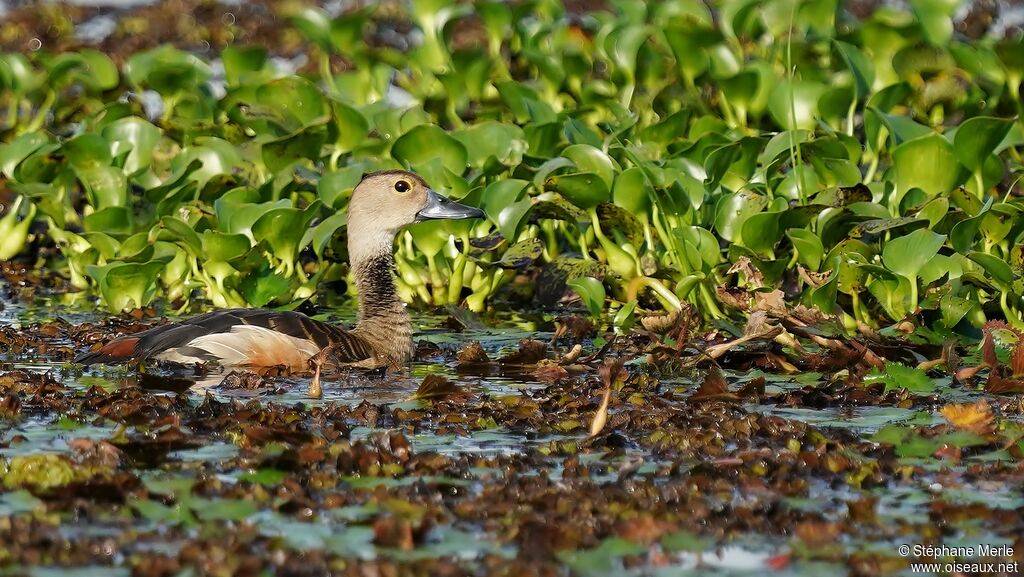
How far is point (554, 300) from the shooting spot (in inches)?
365

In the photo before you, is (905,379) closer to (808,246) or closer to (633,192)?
(808,246)

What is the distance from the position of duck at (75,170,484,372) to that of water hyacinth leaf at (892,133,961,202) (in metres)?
2.40

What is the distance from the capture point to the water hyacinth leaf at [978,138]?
8.31 metres

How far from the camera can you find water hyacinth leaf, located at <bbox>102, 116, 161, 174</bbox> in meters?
10.1

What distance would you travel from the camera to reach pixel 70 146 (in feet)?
31.9

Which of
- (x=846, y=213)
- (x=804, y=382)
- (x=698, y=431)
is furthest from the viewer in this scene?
(x=846, y=213)

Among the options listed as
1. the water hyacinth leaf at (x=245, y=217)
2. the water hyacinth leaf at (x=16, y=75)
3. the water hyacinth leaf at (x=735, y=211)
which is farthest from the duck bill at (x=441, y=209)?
the water hyacinth leaf at (x=16, y=75)

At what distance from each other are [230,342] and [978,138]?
415cm

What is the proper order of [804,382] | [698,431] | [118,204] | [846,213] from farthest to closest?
[118,204] → [846,213] → [804,382] → [698,431]

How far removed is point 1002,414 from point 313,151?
16.9ft

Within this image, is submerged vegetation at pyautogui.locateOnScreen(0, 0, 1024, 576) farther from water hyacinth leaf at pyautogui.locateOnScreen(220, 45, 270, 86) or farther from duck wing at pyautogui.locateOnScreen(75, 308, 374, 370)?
duck wing at pyautogui.locateOnScreen(75, 308, 374, 370)

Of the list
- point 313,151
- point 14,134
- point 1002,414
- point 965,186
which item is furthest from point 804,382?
point 14,134

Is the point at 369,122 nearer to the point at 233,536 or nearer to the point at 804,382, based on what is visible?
the point at 804,382

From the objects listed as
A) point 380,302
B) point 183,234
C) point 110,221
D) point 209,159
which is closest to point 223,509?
point 380,302
